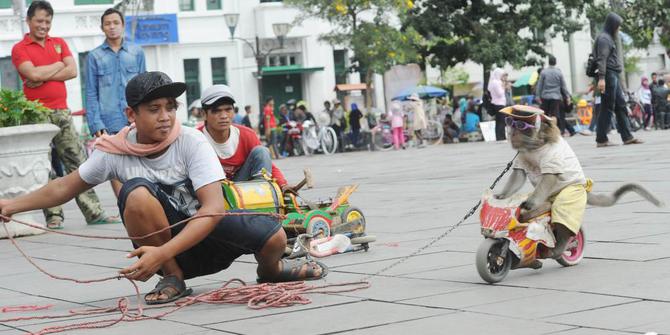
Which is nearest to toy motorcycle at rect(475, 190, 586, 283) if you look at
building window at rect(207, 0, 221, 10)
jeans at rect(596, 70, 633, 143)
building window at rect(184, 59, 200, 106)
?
jeans at rect(596, 70, 633, 143)

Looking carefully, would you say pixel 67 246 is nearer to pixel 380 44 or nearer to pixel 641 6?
pixel 380 44

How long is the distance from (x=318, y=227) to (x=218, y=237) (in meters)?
1.88

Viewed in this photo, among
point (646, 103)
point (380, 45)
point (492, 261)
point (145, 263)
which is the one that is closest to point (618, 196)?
point (492, 261)

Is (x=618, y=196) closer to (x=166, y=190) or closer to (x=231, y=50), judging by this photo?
(x=166, y=190)

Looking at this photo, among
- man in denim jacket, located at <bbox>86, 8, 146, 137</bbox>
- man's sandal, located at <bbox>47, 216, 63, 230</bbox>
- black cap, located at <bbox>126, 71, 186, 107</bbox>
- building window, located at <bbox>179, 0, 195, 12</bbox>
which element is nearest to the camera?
black cap, located at <bbox>126, 71, 186, 107</bbox>

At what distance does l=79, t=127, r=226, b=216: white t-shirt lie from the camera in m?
6.08

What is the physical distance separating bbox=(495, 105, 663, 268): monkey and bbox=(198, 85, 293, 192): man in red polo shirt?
1.81 meters

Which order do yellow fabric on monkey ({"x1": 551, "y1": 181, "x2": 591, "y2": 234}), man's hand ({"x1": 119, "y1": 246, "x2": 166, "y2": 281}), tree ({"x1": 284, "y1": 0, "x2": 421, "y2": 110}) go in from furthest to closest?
1. tree ({"x1": 284, "y1": 0, "x2": 421, "y2": 110})
2. yellow fabric on monkey ({"x1": 551, "y1": 181, "x2": 591, "y2": 234})
3. man's hand ({"x1": 119, "y1": 246, "x2": 166, "y2": 281})

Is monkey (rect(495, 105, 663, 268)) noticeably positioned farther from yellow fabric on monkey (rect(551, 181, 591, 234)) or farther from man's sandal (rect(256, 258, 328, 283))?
man's sandal (rect(256, 258, 328, 283))

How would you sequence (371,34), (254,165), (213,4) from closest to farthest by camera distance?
1. (254,165)
2. (371,34)
3. (213,4)

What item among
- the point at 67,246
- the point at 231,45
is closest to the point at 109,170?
the point at 67,246

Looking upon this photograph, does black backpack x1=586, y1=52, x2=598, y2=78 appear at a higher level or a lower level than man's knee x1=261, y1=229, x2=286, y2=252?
higher

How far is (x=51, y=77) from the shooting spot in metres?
11.4

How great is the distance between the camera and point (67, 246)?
393 inches
